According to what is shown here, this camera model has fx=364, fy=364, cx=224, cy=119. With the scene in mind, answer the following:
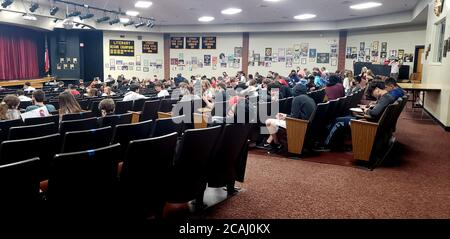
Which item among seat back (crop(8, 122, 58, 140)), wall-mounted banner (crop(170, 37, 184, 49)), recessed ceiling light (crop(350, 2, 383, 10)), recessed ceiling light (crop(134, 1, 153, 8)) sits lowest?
seat back (crop(8, 122, 58, 140))

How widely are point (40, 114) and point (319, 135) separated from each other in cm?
431

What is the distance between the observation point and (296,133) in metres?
5.48

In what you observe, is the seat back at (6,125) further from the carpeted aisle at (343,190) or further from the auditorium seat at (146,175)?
the carpeted aisle at (343,190)

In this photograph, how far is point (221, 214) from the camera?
330cm

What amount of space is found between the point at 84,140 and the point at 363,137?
3.65 m

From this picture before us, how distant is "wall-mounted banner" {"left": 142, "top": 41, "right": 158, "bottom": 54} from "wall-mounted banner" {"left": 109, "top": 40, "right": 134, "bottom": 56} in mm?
648

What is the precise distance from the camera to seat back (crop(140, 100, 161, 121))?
22.0 ft

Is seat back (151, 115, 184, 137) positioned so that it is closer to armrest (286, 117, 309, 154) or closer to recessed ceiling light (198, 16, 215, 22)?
armrest (286, 117, 309, 154)

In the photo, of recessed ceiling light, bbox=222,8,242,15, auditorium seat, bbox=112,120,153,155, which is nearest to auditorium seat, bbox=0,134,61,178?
auditorium seat, bbox=112,120,153,155

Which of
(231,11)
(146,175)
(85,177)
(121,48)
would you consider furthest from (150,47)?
(85,177)

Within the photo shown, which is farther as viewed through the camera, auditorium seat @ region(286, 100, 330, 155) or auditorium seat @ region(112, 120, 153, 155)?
auditorium seat @ region(286, 100, 330, 155)

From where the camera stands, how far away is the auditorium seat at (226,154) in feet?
11.1

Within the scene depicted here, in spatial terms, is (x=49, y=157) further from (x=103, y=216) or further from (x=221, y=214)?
(x=221, y=214)

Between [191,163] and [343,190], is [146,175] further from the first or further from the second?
[343,190]
